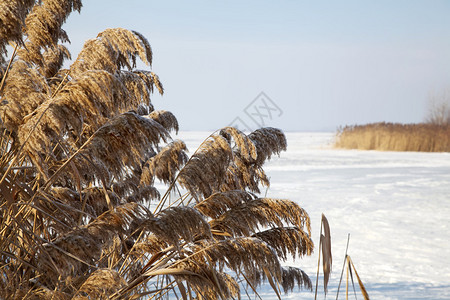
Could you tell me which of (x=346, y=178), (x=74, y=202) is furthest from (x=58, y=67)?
(x=346, y=178)

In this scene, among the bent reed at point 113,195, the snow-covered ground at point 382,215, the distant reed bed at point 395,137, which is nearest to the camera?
the bent reed at point 113,195

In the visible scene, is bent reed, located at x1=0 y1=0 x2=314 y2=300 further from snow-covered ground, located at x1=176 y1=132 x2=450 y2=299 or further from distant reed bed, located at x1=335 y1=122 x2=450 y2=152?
distant reed bed, located at x1=335 y1=122 x2=450 y2=152

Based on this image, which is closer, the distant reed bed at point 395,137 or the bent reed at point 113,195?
the bent reed at point 113,195

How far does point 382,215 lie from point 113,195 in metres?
6.35

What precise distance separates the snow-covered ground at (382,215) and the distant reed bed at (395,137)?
1.85 meters

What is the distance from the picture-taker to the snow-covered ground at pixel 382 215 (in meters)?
5.78

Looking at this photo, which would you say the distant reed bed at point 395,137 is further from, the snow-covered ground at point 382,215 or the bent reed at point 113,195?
the bent reed at point 113,195

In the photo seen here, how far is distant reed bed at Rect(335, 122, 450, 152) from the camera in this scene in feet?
60.5

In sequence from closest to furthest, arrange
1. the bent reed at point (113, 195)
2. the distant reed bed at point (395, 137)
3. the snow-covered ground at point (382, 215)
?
the bent reed at point (113, 195) < the snow-covered ground at point (382, 215) < the distant reed bed at point (395, 137)

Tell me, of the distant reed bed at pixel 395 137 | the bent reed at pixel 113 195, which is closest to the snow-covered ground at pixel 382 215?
the distant reed bed at pixel 395 137

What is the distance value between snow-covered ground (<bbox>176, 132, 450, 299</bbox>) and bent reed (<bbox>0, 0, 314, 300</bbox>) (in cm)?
261

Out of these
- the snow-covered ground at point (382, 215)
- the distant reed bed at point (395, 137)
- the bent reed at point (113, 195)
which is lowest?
the snow-covered ground at point (382, 215)

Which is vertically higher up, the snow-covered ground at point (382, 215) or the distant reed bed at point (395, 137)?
the distant reed bed at point (395, 137)

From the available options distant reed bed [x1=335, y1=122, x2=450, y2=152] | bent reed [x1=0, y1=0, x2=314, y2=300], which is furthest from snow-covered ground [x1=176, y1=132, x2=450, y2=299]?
bent reed [x1=0, y1=0, x2=314, y2=300]
